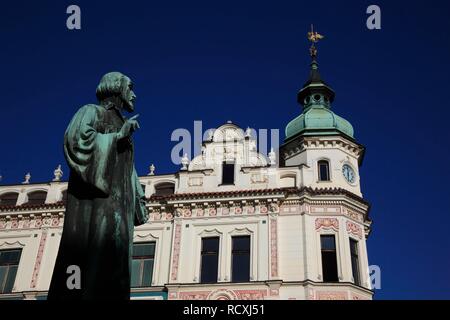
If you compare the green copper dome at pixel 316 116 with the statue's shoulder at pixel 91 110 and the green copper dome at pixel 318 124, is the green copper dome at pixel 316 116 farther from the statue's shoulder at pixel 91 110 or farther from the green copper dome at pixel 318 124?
the statue's shoulder at pixel 91 110

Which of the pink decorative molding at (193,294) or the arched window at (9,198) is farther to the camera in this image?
the arched window at (9,198)

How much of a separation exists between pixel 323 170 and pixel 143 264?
32.9 ft

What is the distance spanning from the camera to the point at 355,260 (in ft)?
77.9

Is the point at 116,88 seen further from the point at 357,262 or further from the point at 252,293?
the point at 357,262

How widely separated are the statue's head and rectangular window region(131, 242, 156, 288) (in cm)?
1841

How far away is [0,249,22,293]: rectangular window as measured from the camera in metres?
25.0

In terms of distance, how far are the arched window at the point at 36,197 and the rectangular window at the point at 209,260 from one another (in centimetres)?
963

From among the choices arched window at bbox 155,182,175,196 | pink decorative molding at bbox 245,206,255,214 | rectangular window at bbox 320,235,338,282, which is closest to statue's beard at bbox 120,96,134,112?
rectangular window at bbox 320,235,338,282

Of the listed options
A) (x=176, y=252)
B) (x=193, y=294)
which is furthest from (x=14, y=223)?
(x=193, y=294)

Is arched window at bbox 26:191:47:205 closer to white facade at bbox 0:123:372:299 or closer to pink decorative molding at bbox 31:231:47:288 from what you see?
white facade at bbox 0:123:372:299

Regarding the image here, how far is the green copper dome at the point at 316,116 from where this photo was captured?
27938 mm

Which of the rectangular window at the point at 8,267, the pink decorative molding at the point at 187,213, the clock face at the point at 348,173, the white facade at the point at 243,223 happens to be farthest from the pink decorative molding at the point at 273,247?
the rectangular window at the point at 8,267
